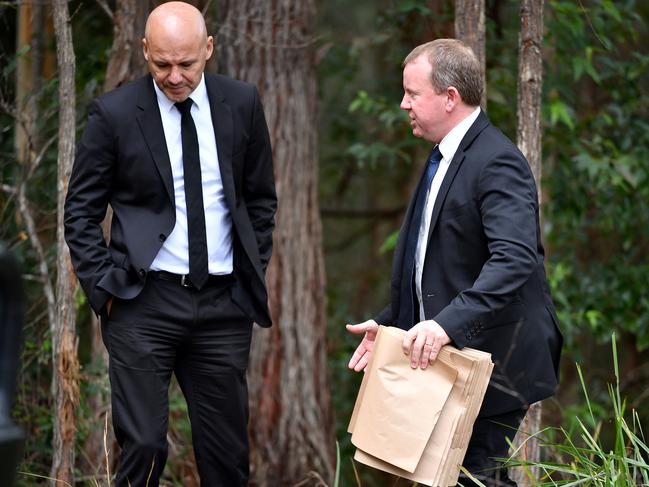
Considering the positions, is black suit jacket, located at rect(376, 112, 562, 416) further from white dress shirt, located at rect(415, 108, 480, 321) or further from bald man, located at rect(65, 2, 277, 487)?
bald man, located at rect(65, 2, 277, 487)

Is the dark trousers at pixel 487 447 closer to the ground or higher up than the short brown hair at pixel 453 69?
closer to the ground

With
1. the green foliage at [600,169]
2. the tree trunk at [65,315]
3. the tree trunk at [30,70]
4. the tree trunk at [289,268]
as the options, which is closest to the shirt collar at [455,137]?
the tree trunk at [65,315]

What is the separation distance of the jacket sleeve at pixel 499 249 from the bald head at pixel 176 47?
1.20m

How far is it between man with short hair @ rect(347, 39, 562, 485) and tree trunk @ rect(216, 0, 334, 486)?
2796 mm

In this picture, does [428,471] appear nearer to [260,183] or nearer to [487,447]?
[487,447]

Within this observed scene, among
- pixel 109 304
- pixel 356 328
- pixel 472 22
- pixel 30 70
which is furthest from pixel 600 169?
pixel 30 70

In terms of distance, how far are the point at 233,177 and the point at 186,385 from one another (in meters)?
0.89

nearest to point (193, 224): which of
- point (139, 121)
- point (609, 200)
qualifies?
point (139, 121)

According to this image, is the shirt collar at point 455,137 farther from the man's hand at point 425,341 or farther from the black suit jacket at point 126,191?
the black suit jacket at point 126,191

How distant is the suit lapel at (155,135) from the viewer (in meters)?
3.94

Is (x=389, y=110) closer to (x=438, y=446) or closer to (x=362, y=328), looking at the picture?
(x=362, y=328)

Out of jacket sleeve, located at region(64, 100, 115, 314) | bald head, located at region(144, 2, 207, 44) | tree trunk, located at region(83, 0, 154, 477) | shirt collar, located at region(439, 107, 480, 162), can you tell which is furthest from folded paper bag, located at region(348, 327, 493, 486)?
tree trunk, located at region(83, 0, 154, 477)

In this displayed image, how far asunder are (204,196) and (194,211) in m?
0.09

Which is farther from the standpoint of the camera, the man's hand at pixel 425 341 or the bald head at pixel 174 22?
the bald head at pixel 174 22
